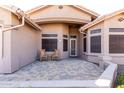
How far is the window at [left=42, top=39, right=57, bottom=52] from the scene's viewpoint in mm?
25078

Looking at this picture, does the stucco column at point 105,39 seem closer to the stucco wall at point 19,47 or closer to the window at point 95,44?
the window at point 95,44

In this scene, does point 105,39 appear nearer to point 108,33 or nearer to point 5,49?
point 108,33

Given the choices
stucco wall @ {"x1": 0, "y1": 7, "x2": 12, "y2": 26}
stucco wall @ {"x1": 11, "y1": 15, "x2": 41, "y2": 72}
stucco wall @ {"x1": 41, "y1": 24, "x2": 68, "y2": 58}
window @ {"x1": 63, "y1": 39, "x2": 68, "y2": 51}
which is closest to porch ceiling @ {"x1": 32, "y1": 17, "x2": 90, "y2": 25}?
stucco wall @ {"x1": 41, "y1": 24, "x2": 68, "y2": 58}

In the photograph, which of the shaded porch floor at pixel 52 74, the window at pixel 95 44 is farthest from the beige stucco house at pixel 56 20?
the shaded porch floor at pixel 52 74

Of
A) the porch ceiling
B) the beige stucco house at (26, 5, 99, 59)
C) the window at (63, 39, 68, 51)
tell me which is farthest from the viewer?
the window at (63, 39, 68, 51)

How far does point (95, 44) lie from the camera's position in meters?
21.1

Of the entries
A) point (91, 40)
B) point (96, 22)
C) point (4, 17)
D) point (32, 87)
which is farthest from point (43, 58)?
point (32, 87)

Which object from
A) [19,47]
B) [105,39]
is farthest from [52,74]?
[105,39]

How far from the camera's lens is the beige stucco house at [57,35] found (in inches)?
527

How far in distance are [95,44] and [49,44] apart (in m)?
5.91

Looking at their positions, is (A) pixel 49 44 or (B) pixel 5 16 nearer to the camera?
(B) pixel 5 16

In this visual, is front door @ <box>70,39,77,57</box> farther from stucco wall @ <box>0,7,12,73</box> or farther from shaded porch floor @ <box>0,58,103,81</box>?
stucco wall @ <box>0,7,12,73</box>

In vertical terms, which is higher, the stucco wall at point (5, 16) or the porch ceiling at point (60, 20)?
the porch ceiling at point (60, 20)

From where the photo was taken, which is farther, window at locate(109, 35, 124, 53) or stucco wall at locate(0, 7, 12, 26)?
window at locate(109, 35, 124, 53)
